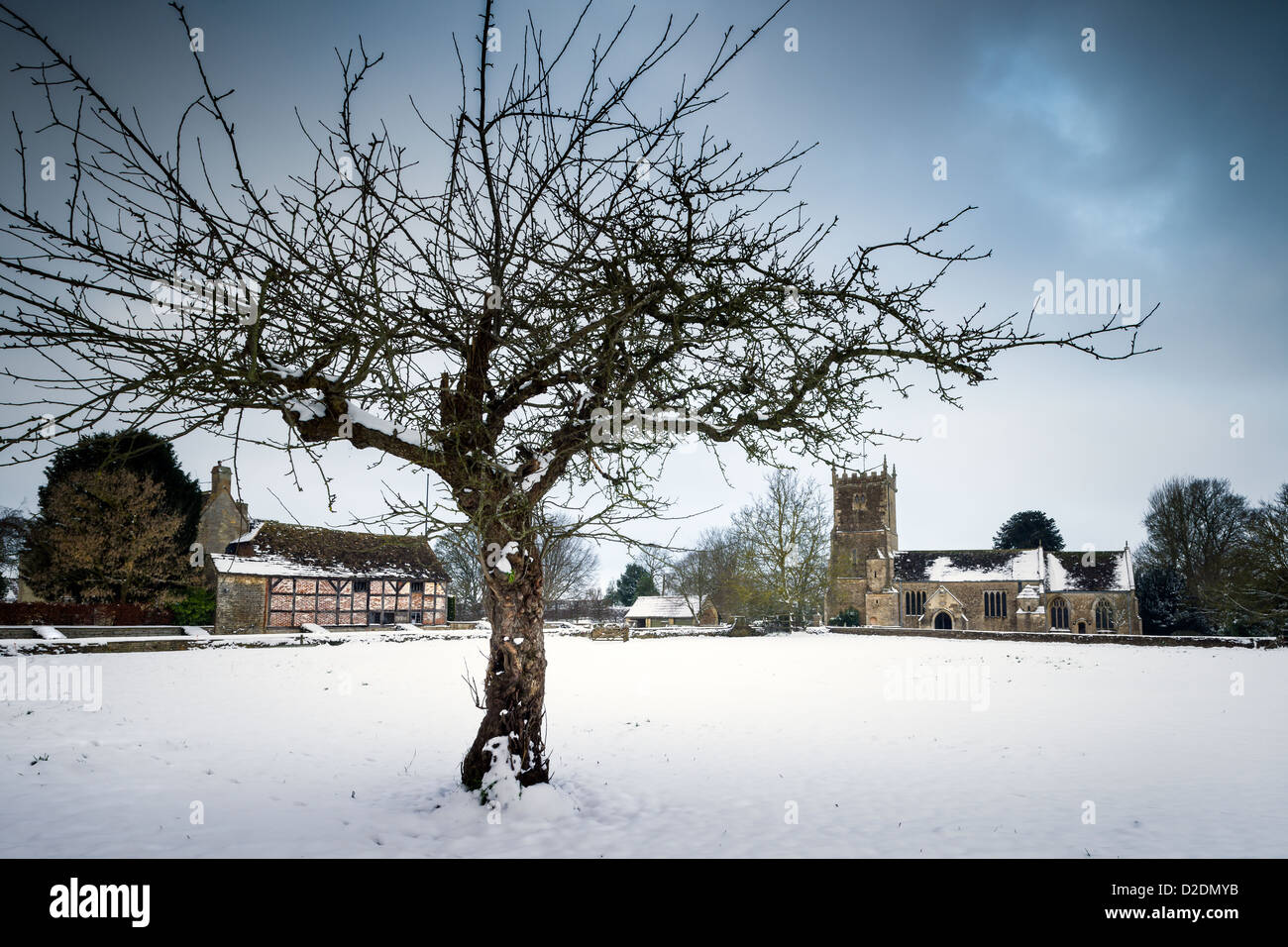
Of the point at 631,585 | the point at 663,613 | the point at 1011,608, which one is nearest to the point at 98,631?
the point at 663,613

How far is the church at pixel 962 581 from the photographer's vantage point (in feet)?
173

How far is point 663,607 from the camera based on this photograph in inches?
2736

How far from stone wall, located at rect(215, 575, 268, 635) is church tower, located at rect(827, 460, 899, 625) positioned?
40985 millimetres

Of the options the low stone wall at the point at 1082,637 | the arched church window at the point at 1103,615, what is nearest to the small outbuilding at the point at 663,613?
the low stone wall at the point at 1082,637

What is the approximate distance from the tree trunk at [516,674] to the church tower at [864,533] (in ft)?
171

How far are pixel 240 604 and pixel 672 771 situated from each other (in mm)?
32336

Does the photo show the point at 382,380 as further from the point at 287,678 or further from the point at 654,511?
the point at 287,678

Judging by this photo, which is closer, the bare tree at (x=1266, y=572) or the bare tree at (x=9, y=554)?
the bare tree at (x=1266, y=572)

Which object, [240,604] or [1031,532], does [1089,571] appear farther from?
[240,604]

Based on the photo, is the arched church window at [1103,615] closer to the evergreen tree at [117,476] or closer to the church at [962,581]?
the church at [962,581]

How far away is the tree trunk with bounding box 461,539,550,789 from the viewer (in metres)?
6.63

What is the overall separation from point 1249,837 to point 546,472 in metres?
6.93
